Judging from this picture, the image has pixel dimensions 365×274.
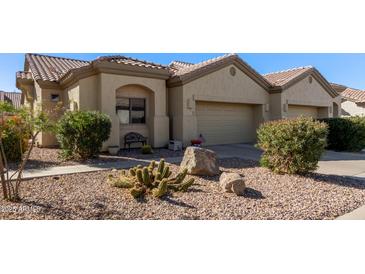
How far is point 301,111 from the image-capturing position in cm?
1986

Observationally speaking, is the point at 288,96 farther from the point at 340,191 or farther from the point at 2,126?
the point at 2,126

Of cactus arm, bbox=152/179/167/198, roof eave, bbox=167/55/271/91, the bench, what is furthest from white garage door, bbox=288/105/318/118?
cactus arm, bbox=152/179/167/198

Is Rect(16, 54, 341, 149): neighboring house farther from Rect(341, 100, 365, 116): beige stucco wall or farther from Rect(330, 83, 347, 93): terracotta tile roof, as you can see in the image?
Rect(341, 100, 365, 116): beige stucco wall

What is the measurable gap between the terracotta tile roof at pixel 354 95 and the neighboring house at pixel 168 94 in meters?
11.0

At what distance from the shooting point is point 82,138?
962 cm

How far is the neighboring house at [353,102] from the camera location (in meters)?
25.8

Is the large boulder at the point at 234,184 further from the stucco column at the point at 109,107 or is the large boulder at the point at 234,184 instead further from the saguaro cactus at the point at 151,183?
the stucco column at the point at 109,107

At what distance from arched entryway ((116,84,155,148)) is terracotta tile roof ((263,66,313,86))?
8.55 metres

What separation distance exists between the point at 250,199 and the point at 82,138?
20.6 ft

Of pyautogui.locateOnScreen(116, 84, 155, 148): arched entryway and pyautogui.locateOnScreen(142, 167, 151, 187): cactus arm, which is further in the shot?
pyautogui.locateOnScreen(116, 84, 155, 148): arched entryway

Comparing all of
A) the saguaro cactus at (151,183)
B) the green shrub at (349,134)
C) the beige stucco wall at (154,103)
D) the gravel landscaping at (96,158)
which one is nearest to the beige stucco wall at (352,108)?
the green shrub at (349,134)

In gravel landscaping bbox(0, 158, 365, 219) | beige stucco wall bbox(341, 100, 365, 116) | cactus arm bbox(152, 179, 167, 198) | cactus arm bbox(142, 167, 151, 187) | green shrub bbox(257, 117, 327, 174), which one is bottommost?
gravel landscaping bbox(0, 158, 365, 219)

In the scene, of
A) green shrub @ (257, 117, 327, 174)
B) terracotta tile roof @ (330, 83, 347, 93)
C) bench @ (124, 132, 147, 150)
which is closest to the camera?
green shrub @ (257, 117, 327, 174)

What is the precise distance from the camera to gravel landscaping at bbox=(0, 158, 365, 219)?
16.5 ft
